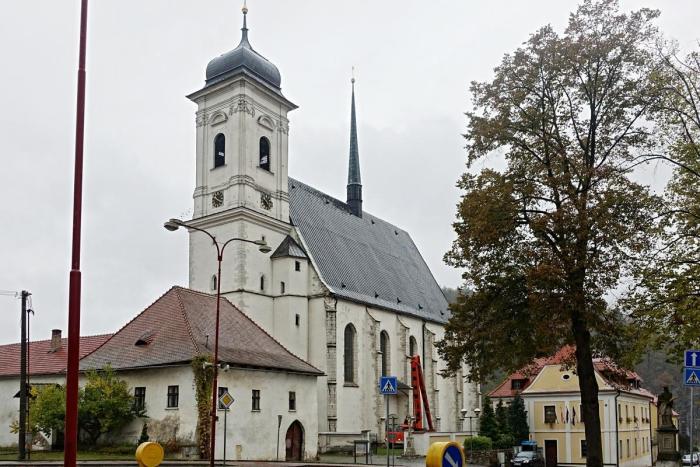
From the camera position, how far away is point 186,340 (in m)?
31.7

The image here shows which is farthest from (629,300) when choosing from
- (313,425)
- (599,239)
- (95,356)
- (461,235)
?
(95,356)

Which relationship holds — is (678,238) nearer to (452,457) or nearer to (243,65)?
(452,457)

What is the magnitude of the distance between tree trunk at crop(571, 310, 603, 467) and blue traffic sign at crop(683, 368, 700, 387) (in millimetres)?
5047

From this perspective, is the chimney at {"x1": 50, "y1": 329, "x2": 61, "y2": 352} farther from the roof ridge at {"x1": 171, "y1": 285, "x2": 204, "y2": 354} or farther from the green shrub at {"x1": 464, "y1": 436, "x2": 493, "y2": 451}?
the green shrub at {"x1": 464, "y1": 436, "x2": 493, "y2": 451}

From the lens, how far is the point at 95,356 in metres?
33.8

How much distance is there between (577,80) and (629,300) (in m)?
6.47

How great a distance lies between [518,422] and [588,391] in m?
29.0

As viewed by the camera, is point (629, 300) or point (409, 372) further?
point (409, 372)

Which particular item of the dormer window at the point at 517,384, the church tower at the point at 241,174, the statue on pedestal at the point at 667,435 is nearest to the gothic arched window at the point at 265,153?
the church tower at the point at 241,174

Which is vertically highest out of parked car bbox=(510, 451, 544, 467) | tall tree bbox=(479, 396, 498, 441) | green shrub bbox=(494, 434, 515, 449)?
tall tree bbox=(479, 396, 498, 441)

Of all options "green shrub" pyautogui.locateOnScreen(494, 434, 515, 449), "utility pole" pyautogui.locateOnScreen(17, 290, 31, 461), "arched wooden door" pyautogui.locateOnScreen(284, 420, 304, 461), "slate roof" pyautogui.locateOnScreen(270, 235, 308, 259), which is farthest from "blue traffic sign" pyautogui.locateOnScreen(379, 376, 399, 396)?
"green shrub" pyautogui.locateOnScreen(494, 434, 515, 449)

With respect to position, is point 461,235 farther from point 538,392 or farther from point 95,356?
point 538,392

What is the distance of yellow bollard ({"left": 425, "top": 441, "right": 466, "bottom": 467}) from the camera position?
7.94m

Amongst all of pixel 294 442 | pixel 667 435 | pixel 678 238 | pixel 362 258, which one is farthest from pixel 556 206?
pixel 362 258
